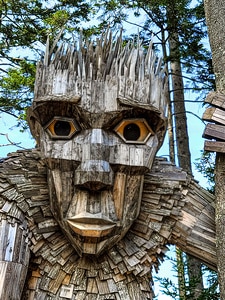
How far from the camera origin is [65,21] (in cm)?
663

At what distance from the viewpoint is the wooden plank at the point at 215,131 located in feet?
7.82

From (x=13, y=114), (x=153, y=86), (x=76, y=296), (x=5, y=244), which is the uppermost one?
(x=13, y=114)

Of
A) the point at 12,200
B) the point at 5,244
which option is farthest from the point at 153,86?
the point at 5,244

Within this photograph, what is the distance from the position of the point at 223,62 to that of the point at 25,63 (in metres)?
4.84

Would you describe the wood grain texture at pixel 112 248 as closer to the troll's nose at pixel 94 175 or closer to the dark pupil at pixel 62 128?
the dark pupil at pixel 62 128

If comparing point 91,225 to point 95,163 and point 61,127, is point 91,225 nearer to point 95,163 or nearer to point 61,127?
point 95,163

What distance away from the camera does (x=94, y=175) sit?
2189 millimetres

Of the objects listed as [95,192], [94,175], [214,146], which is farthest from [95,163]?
[214,146]

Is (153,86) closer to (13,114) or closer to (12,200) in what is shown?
(12,200)

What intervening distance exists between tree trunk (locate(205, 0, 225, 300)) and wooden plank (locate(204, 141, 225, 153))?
0.06 meters

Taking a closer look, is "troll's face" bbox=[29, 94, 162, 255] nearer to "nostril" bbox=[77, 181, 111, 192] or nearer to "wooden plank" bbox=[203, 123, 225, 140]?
"nostril" bbox=[77, 181, 111, 192]

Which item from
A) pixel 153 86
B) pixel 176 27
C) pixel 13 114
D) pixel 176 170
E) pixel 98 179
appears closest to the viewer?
pixel 98 179

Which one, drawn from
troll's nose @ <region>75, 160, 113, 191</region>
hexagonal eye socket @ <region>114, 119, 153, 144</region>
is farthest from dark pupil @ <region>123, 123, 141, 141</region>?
troll's nose @ <region>75, 160, 113, 191</region>

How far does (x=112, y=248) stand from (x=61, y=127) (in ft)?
2.65
